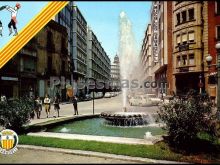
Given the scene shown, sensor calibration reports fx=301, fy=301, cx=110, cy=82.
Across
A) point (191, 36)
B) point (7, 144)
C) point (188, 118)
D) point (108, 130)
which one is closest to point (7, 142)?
point (7, 144)

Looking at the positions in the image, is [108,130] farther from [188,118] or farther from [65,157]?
[188,118]

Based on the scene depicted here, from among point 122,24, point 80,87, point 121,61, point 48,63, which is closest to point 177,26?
point 122,24

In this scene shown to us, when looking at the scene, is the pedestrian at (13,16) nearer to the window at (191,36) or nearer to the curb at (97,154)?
the curb at (97,154)

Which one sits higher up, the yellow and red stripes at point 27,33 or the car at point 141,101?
the yellow and red stripes at point 27,33

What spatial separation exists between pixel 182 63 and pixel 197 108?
2843 cm

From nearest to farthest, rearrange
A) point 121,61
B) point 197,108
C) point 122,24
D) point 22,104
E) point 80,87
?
point 197,108
point 22,104
point 121,61
point 122,24
point 80,87

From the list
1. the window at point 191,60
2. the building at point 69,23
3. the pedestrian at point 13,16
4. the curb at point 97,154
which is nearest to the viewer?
the curb at point 97,154

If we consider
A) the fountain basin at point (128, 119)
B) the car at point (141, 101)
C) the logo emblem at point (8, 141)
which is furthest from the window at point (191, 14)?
the logo emblem at point (8, 141)

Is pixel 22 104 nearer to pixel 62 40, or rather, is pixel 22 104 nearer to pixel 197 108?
pixel 197 108

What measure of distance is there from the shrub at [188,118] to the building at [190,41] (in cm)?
2577

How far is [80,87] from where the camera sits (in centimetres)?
7225

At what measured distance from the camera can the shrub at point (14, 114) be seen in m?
12.3

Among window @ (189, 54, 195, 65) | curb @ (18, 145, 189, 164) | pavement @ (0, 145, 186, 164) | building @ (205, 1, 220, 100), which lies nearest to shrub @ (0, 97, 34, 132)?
curb @ (18, 145, 189, 164)

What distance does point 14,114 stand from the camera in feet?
40.4
